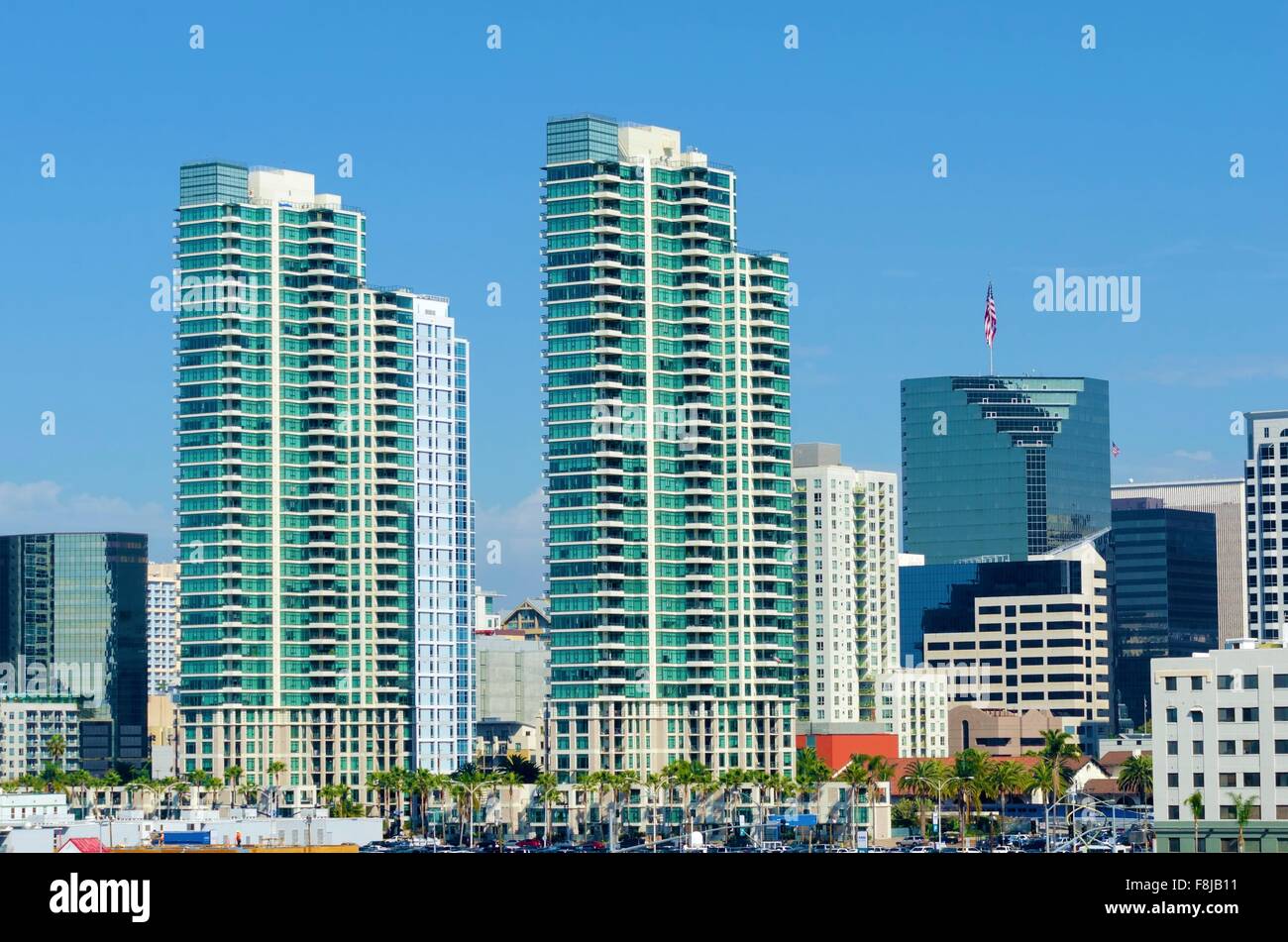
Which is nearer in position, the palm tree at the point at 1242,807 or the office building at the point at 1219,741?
the palm tree at the point at 1242,807

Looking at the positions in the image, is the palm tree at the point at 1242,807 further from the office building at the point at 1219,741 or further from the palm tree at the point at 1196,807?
the palm tree at the point at 1196,807

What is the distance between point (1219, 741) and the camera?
18200cm

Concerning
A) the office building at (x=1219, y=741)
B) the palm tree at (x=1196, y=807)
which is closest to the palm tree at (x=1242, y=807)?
the office building at (x=1219, y=741)

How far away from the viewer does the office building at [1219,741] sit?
17800 centimetres

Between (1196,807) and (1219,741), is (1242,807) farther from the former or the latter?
(1219,741)

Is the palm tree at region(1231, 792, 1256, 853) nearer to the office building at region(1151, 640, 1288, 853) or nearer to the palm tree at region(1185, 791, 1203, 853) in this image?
the office building at region(1151, 640, 1288, 853)

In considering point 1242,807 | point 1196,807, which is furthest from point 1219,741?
point 1196,807

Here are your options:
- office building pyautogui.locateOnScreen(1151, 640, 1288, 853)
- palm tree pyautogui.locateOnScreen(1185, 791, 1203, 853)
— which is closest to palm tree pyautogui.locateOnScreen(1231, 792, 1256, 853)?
office building pyautogui.locateOnScreen(1151, 640, 1288, 853)

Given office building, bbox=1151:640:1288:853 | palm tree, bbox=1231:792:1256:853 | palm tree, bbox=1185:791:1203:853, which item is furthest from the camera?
office building, bbox=1151:640:1288:853

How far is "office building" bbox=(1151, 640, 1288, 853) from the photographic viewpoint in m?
178
